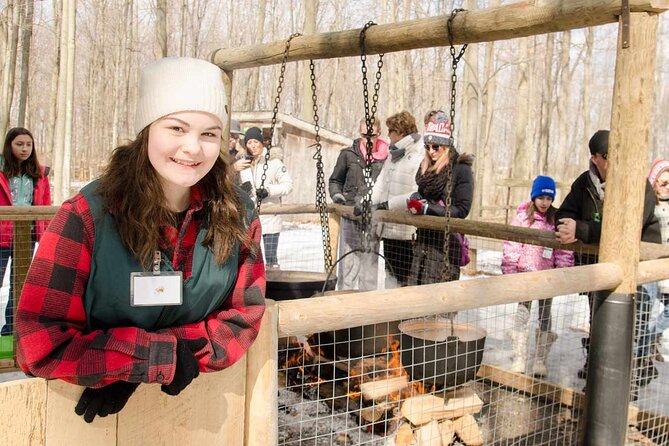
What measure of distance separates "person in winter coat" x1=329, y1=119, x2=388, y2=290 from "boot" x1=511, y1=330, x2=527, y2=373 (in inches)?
58.1

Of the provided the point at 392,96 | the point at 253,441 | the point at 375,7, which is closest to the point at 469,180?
the point at 253,441

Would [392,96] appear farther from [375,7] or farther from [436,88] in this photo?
[375,7]

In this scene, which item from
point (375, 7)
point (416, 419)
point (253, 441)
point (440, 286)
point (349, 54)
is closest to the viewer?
point (253, 441)

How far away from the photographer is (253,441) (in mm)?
1943

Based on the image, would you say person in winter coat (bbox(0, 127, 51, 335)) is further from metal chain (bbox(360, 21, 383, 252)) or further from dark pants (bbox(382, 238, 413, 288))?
dark pants (bbox(382, 238, 413, 288))

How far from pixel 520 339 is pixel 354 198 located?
2326 mm

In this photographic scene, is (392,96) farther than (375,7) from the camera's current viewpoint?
No

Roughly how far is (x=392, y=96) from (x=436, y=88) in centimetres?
868

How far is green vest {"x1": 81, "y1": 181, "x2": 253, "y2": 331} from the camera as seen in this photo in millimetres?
1512

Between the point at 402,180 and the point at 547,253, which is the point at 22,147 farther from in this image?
the point at 547,253

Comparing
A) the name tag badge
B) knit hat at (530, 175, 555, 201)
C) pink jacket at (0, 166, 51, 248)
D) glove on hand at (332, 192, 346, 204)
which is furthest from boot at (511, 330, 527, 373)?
pink jacket at (0, 166, 51, 248)

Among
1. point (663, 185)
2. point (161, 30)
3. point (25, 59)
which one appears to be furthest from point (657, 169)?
point (25, 59)

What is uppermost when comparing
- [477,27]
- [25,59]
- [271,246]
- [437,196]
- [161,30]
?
[161,30]

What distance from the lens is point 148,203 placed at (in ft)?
5.18
